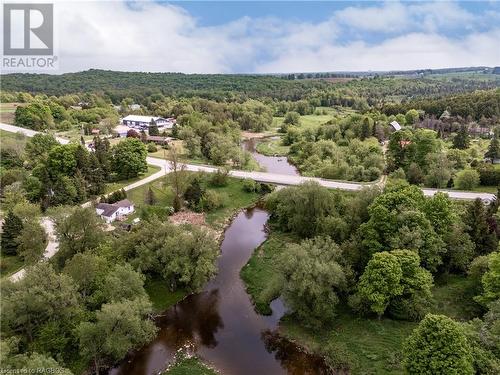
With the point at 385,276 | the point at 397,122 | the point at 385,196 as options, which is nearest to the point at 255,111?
the point at 397,122

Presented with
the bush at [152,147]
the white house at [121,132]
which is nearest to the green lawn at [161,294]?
the bush at [152,147]

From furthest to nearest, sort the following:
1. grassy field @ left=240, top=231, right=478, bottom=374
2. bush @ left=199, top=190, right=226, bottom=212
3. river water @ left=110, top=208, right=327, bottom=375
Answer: bush @ left=199, top=190, right=226, bottom=212, river water @ left=110, top=208, right=327, bottom=375, grassy field @ left=240, top=231, right=478, bottom=374

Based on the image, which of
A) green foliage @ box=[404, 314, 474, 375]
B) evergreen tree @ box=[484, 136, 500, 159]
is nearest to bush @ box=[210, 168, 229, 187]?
green foliage @ box=[404, 314, 474, 375]

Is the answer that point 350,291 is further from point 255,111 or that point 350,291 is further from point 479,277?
point 255,111

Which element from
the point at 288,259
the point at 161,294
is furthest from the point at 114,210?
the point at 288,259

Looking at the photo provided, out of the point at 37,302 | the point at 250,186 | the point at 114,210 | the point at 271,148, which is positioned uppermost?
the point at 271,148

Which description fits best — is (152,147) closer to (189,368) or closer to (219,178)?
(219,178)

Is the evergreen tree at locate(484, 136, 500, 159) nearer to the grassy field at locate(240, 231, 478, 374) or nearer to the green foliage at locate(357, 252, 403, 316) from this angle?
the grassy field at locate(240, 231, 478, 374)
